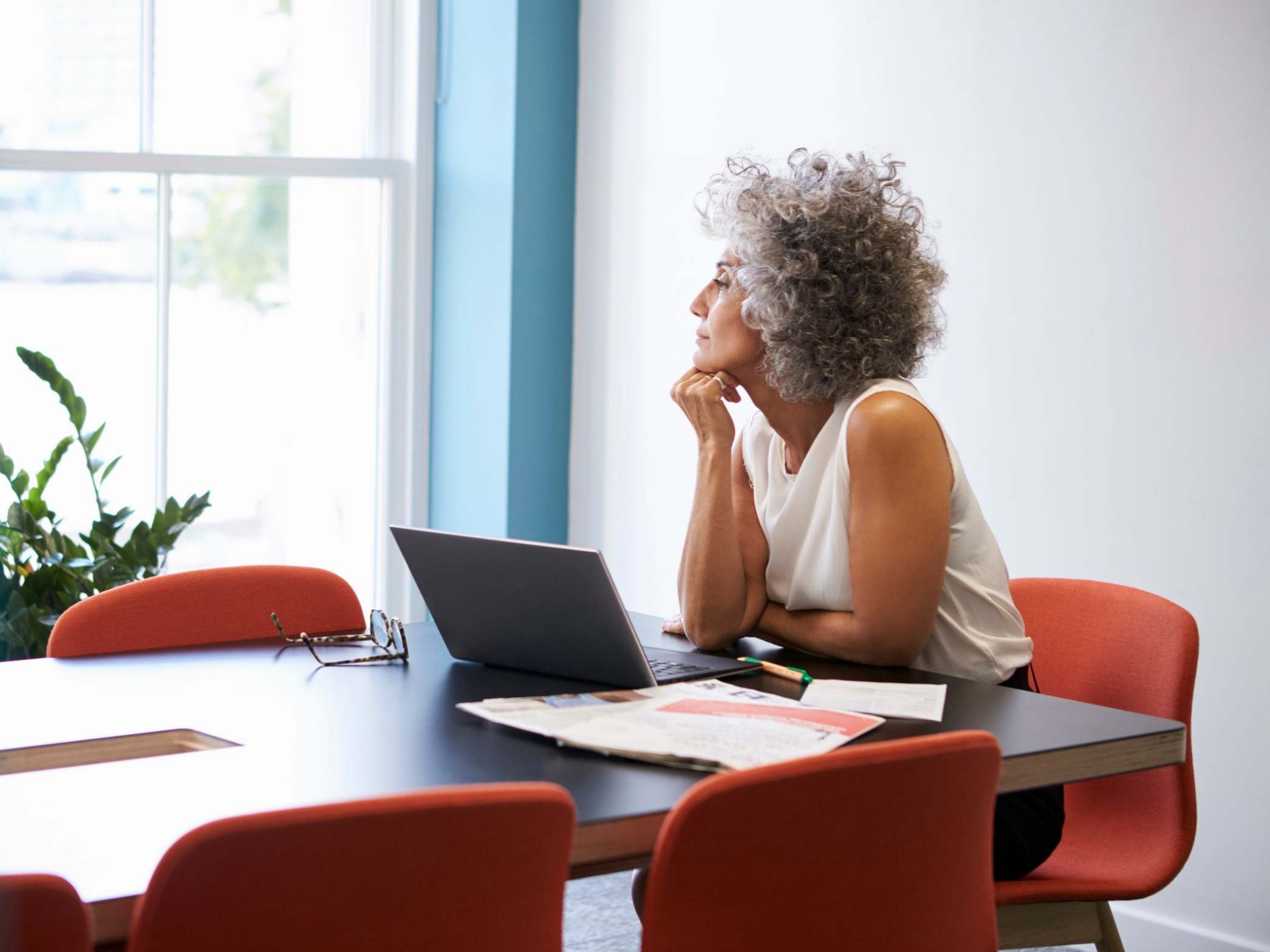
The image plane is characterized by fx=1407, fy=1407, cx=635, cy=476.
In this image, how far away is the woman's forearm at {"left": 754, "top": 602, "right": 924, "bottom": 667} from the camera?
177cm

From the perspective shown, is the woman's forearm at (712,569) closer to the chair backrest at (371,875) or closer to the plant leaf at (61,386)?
the chair backrest at (371,875)

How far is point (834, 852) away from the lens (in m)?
1.11

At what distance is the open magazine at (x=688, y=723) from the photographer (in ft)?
4.14

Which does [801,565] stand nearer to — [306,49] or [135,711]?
[135,711]

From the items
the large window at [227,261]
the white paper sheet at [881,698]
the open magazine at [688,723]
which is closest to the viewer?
the open magazine at [688,723]

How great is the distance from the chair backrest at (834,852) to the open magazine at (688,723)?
5.1 inches

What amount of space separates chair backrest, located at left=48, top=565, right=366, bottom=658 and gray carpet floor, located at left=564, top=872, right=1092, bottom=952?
84 centimetres

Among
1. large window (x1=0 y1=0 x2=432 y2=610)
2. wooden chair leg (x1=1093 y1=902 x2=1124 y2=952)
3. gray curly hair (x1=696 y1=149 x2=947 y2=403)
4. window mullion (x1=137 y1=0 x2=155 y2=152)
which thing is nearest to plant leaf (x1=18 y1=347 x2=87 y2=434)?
large window (x1=0 y1=0 x2=432 y2=610)

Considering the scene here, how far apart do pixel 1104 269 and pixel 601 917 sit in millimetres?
1667

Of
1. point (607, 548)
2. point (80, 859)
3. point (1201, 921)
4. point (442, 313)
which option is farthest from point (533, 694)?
point (442, 313)

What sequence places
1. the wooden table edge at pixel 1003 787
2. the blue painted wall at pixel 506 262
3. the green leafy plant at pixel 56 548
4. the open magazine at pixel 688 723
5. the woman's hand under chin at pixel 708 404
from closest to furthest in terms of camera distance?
the wooden table edge at pixel 1003 787
the open magazine at pixel 688 723
the woman's hand under chin at pixel 708 404
the green leafy plant at pixel 56 548
the blue painted wall at pixel 506 262

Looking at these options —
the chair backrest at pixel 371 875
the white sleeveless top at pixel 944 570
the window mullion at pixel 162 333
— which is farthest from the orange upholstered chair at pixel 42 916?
the window mullion at pixel 162 333

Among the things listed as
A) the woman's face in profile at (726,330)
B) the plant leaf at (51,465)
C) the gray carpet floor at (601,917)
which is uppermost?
the woman's face in profile at (726,330)

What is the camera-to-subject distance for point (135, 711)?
148 centimetres
